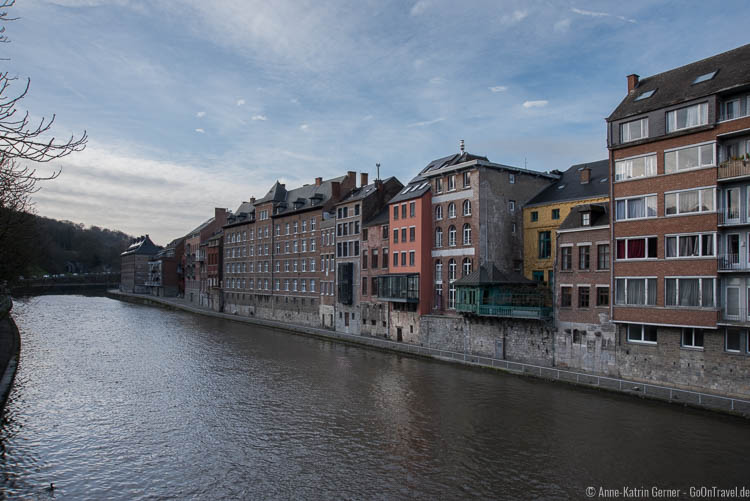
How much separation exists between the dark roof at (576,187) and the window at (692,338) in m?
11.6

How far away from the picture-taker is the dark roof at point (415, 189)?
136 feet

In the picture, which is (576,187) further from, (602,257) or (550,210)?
(602,257)

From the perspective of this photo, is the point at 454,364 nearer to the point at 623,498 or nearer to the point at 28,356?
the point at 623,498

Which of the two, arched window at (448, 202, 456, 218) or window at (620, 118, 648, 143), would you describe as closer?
window at (620, 118, 648, 143)

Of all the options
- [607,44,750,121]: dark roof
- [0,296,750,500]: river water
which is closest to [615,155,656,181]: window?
[607,44,750,121]: dark roof

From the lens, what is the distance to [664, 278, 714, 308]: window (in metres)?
23.0

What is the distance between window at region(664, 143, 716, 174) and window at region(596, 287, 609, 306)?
7043 mm

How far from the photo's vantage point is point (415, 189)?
4322 cm

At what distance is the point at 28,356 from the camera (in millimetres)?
36562

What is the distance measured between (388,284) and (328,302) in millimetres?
12468

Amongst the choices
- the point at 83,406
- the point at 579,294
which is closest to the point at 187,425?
the point at 83,406

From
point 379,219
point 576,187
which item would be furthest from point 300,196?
point 576,187

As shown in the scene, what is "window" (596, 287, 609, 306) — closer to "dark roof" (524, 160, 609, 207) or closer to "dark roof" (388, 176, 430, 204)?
"dark roof" (524, 160, 609, 207)

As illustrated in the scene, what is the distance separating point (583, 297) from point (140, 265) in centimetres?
11302
